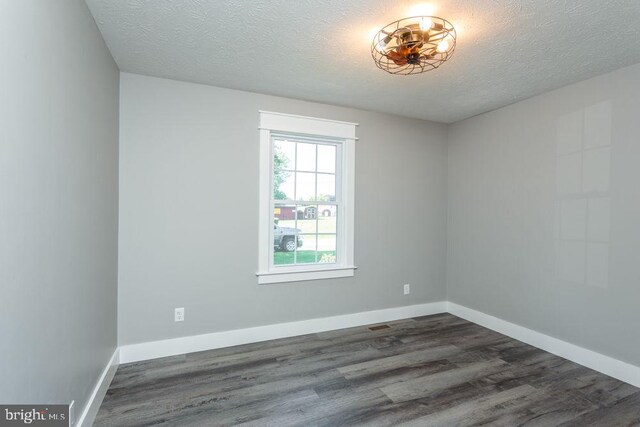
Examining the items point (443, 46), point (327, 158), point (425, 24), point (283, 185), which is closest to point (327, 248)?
point (283, 185)

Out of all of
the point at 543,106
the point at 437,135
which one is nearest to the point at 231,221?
the point at 437,135

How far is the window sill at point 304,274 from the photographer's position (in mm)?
3234

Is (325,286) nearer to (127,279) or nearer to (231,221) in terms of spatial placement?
(231,221)

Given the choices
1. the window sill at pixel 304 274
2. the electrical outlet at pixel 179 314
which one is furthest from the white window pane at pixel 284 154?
the electrical outlet at pixel 179 314

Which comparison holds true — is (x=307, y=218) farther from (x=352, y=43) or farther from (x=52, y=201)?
(x=52, y=201)

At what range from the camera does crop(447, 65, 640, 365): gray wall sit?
8.34 ft

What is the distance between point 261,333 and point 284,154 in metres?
1.91

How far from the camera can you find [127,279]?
108 inches

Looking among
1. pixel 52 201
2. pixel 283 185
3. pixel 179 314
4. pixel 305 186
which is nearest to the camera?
pixel 52 201

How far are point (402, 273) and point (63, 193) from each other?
3.45 m

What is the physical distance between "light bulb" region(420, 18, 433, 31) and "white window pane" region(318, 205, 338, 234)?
2.09 metres

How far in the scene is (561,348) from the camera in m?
2.95

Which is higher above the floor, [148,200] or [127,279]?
[148,200]

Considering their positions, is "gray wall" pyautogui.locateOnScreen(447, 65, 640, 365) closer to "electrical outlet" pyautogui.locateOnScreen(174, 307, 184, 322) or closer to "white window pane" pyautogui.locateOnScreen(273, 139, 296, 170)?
"white window pane" pyautogui.locateOnScreen(273, 139, 296, 170)
